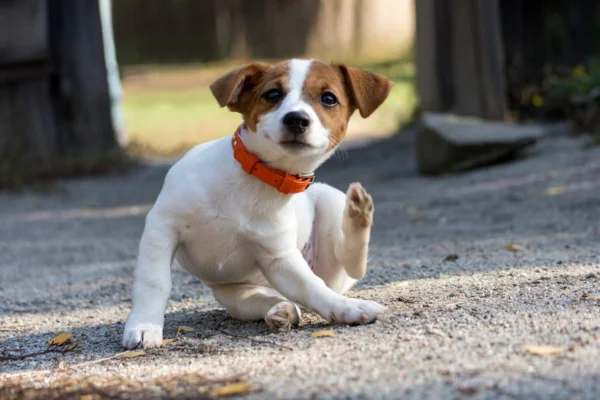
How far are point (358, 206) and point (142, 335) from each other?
1080 mm

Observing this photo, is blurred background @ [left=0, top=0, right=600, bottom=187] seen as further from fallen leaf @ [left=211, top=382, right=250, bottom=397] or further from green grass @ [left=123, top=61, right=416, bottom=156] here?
fallen leaf @ [left=211, top=382, right=250, bottom=397]

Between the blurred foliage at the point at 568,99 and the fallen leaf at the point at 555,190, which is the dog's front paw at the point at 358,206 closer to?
the fallen leaf at the point at 555,190

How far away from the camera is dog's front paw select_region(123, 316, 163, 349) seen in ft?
11.0

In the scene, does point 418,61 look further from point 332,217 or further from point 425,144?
point 332,217

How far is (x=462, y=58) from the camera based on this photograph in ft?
32.0

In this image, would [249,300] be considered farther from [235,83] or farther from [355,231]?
[235,83]

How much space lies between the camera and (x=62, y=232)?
7.06 meters

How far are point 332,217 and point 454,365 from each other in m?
1.50

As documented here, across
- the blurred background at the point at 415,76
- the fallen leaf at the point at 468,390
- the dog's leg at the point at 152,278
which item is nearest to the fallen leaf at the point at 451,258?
the dog's leg at the point at 152,278

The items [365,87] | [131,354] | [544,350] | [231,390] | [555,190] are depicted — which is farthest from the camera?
[555,190]

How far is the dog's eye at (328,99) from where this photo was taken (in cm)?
357

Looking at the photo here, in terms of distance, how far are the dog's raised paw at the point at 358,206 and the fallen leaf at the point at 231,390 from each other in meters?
1.30

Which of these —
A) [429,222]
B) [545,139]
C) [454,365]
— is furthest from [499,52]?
[454,365]

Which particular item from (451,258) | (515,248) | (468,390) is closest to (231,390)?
(468,390)
